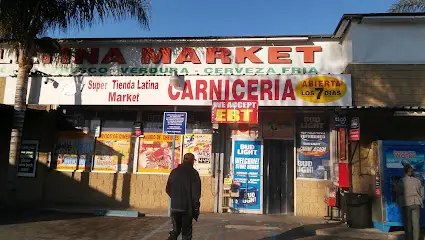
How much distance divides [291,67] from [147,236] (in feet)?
23.6

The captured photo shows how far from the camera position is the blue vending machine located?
9.57 meters

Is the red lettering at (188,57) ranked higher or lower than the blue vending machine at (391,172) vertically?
higher

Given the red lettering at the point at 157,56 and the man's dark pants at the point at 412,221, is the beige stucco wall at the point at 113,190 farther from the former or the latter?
the man's dark pants at the point at 412,221

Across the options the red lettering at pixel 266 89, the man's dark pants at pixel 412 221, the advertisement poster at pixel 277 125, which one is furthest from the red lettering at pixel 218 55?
the man's dark pants at pixel 412 221

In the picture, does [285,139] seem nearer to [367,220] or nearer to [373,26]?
[367,220]

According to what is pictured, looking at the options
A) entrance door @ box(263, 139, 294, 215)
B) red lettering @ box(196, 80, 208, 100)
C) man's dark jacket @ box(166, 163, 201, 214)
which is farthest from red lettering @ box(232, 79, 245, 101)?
→ man's dark jacket @ box(166, 163, 201, 214)

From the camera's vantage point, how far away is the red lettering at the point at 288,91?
11.1m

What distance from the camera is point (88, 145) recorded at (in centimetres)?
1327

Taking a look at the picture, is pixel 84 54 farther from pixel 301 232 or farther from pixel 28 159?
pixel 301 232

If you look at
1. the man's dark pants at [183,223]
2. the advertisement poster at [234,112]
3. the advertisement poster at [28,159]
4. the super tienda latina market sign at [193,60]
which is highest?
the super tienda latina market sign at [193,60]

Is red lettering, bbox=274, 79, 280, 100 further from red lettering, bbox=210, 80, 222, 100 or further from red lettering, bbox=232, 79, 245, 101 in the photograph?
red lettering, bbox=210, 80, 222, 100

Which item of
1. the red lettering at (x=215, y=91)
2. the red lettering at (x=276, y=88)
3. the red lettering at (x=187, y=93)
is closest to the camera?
the red lettering at (x=276, y=88)

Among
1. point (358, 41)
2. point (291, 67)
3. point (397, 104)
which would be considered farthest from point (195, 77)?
point (397, 104)

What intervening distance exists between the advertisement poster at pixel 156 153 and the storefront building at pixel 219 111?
34 mm
